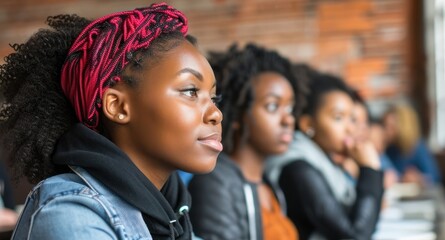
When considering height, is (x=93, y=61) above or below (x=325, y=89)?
above

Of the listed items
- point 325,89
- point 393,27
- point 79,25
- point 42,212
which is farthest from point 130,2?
point 42,212

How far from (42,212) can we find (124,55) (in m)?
0.31

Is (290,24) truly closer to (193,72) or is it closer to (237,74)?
(237,74)

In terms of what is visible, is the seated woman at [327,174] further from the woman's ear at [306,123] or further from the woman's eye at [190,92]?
the woman's eye at [190,92]

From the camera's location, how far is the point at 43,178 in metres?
1.34

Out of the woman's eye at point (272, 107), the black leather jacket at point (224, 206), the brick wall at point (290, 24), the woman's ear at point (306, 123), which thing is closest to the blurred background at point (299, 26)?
the brick wall at point (290, 24)

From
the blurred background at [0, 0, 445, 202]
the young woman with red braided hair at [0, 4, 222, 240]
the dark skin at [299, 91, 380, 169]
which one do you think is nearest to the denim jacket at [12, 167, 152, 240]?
the young woman with red braided hair at [0, 4, 222, 240]

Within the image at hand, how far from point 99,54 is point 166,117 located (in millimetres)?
159

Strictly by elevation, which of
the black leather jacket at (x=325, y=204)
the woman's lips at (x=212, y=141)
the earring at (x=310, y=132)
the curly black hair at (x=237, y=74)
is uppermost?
the woman's lips at (x=212, y=141)

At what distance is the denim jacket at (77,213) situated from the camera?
112 cm

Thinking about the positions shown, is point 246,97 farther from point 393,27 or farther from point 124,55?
point 393,27

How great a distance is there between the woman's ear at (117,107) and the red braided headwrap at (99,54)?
0.02m

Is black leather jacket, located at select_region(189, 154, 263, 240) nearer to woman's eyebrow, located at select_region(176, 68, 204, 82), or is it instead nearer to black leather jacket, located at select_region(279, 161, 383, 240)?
black leather jacket, located at select_region(279, 161, 383, 240)

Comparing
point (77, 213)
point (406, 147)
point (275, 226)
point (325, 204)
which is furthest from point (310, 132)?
point (406, 147)
